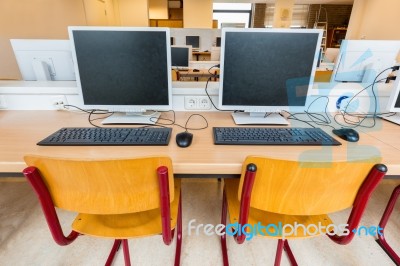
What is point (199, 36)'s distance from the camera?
6.03 meters

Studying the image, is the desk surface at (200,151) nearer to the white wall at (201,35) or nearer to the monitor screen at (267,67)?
the monitor screen at (267,67)

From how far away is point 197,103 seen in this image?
4.80 feet

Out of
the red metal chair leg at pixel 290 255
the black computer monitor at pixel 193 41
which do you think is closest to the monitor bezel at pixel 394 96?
the red metal chair leg at pixel 290 255

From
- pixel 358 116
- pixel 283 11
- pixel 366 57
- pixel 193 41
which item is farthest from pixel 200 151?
pixel 283 11

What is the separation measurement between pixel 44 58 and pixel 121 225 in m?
1.32

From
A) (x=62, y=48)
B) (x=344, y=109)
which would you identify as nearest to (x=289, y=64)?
(x=344, y=109)

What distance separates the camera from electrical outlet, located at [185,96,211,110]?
145cm

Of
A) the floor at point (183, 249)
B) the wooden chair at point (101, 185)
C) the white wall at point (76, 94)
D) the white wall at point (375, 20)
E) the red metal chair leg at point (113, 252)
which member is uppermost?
the white wall at point (375, 20)

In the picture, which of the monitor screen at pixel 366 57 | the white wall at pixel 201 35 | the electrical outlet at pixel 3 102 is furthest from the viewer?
the white wall at pixel 201 35

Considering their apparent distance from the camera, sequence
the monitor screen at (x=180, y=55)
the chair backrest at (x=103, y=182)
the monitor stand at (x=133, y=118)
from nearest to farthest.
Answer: the chair backrest at (x=103, y=182)
the monitor stand at (x=133, y=118)
the monitor screen at (x=180, y=55)

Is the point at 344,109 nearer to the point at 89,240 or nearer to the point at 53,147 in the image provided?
the point at 53,147

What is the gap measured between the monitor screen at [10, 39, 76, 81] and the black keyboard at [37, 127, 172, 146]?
0.71 metres

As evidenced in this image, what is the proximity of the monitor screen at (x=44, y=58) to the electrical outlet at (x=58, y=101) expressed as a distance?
23 centimetres

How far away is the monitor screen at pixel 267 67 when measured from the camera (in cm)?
109
